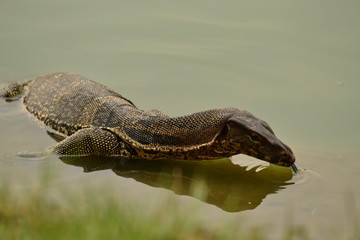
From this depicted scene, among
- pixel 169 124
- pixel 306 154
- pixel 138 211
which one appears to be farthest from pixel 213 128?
pixel 138 211

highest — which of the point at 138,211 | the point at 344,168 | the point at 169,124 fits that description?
the point at 138,211

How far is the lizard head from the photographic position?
8000 mm

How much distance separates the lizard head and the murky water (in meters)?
0.52

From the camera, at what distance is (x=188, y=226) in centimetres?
471

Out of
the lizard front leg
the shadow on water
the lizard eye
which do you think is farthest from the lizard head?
the lizard front leg

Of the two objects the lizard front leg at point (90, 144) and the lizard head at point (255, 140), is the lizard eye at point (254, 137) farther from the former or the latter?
the lizard front leg at point (90, 144)

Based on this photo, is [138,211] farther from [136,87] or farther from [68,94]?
[136,87]

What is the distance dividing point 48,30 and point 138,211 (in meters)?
9.40

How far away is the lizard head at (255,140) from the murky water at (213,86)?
523 mm

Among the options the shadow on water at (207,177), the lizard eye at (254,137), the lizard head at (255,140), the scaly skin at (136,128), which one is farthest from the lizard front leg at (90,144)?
the lizard eye at (254,137)

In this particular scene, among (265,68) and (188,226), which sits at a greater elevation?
(188,226)

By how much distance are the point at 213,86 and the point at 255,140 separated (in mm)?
3762

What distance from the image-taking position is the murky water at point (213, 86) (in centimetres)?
813

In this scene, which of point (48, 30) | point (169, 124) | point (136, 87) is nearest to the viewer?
point (169, 124)
